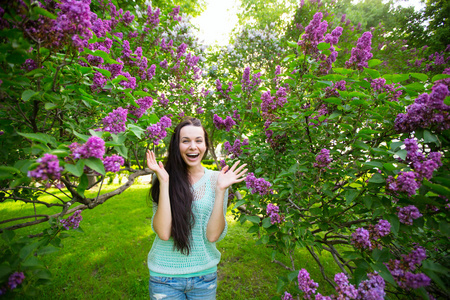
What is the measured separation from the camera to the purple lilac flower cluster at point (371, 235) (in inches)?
46.8

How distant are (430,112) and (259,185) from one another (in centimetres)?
111

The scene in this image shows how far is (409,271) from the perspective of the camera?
1.13m

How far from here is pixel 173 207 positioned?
1817 millimetres

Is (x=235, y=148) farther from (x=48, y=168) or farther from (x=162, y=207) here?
(x=48, y=168)

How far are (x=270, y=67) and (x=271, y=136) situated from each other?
3829mm

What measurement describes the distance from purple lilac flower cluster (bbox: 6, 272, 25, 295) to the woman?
2.89 ft

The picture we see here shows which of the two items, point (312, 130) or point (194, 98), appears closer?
point (312, 130)

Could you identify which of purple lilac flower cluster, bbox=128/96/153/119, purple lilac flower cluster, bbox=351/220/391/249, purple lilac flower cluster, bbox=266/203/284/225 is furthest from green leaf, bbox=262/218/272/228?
purple lilac flower cluster, bbox=128/96/153/119

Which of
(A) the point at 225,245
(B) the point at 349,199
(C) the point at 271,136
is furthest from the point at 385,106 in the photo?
(A) the point at 225,245


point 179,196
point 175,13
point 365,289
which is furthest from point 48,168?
point 175,13

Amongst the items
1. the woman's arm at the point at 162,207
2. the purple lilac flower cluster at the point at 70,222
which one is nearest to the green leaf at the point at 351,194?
the woman's arm at the point at 162,207

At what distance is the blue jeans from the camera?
1675 mm

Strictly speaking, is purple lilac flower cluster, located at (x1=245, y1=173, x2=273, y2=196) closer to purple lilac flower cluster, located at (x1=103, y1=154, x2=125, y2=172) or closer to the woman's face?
the woman's face

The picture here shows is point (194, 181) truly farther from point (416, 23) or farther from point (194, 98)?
point (416, 23)
